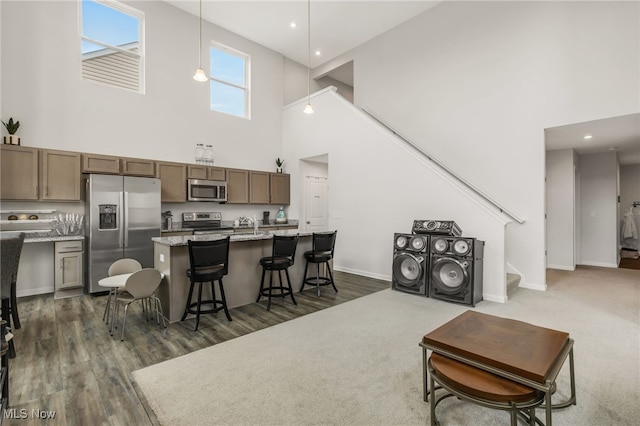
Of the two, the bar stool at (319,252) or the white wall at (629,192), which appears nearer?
the bar stool at (319,252)

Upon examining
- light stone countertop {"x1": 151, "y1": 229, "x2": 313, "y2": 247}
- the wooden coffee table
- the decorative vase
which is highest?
the decorative vase

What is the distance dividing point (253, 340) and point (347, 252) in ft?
12.1

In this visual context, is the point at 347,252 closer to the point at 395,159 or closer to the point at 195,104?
the point at 395,159

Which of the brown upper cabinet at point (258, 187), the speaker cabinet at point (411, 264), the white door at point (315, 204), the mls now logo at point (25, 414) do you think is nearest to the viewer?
the mls now logo at point (25, 414)

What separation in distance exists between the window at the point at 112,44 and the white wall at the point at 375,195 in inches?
147

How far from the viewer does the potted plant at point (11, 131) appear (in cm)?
449

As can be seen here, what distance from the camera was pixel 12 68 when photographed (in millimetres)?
4652

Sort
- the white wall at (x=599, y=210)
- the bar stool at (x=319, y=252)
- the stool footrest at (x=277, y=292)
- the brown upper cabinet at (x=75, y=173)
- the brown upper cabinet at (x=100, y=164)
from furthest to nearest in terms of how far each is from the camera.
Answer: the white wall at (x=599, y=210), the brown upper cabinet at (x=100, y=164), the bar stool at (x=319, y=252), the brown upper cabinet at (x=75, y=173), the stool footrest at (x=277, y=292)

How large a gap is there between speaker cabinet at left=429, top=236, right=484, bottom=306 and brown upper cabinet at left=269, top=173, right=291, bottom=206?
174 inches

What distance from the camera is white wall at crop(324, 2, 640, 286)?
4.41 meters

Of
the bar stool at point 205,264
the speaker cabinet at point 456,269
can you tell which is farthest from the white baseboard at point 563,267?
the bar stool at point 205,264

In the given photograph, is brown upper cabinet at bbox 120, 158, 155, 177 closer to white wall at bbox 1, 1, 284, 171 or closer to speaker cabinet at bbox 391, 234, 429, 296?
white wall at bbox 1, 1, 284, 171

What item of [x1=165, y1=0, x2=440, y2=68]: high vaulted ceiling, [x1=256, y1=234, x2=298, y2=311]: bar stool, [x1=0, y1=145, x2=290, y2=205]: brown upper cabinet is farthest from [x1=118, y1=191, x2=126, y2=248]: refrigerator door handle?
[x1=165, y1=0, x2=440, y2=68]: high vaulted ceiling

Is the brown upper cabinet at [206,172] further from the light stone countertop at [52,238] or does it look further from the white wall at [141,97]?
the light stone countertop at [52,238]
